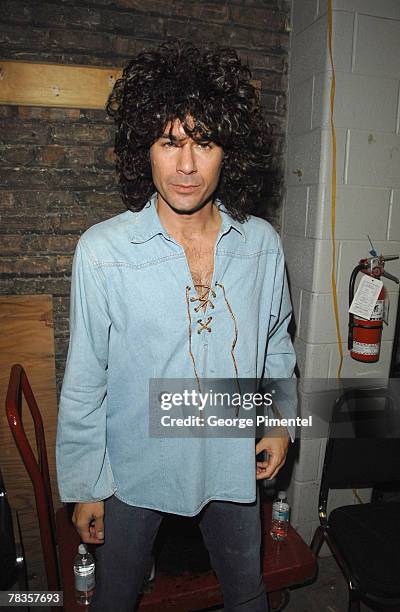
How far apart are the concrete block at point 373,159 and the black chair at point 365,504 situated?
0.97 meters

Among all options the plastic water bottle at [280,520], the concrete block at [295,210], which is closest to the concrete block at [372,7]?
the concrete block at [295,210]

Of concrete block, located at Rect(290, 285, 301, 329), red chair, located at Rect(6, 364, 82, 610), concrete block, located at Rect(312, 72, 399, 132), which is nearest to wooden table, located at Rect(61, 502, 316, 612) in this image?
red chair, located at Rect(6, 364, 82, 610)

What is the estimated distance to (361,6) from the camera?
1.80 meters

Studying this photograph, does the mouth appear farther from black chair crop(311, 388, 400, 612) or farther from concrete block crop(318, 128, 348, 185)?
black chair crop(311, 388, 400, 612)

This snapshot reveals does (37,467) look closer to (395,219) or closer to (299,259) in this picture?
(299,259)

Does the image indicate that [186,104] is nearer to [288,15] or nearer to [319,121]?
[319,121]

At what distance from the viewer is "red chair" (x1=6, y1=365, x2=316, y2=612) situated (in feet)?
4.77

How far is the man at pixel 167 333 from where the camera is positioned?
1270 mm

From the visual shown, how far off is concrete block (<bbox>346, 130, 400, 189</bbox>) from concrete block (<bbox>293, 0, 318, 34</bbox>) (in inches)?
21.5

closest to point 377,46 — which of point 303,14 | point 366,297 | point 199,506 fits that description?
point 303,14

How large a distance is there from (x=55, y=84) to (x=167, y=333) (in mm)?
1309

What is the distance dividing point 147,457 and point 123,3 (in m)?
1.88

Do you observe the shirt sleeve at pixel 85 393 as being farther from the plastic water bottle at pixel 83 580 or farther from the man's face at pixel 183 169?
the plastic water bottle at pixel 83 580

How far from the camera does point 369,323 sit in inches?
78.8
